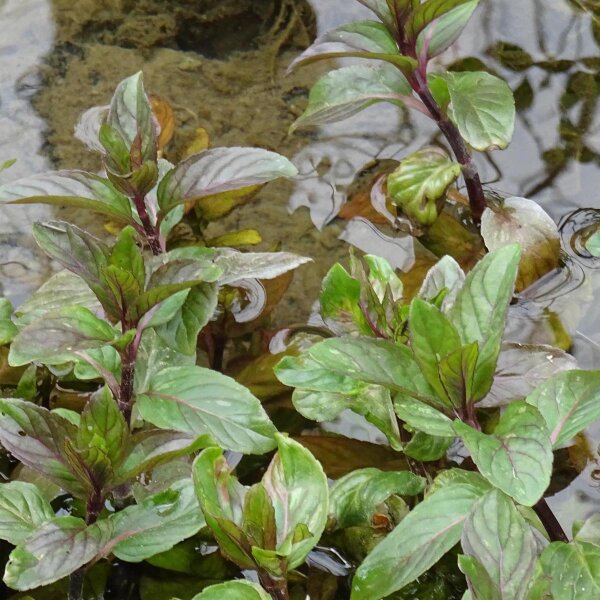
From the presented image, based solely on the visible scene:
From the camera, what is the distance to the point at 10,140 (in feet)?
9.57

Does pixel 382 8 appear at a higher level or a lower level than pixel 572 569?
higher

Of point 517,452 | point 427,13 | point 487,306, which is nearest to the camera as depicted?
point 517,452

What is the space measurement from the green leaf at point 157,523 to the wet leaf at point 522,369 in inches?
25.2

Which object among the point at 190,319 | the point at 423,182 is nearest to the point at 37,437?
the point at 190,319

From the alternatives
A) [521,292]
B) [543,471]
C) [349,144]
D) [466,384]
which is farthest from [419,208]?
[543,471]

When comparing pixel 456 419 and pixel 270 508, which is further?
pixel 456 419

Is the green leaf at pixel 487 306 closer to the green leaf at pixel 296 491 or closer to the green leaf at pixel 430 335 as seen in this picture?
the green leaf at pixel 430 335

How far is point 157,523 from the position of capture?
178 cm

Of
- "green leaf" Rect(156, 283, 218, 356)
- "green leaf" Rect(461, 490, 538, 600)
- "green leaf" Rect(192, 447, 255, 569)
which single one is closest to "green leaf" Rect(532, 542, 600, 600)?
"green leaf" Rect(461, 490, 538, 600)

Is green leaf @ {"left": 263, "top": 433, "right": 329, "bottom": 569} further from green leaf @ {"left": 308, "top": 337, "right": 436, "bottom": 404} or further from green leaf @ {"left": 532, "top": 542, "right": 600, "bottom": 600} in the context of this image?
green leaf @ {"left": 532, "top": 542, "right": 600, "bottom": 600}

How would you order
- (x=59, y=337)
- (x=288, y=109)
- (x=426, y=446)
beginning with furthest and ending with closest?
(x=288, y=109) → (x=426, y=446) → (x=59, y=337)

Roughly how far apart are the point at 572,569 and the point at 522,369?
479 mm

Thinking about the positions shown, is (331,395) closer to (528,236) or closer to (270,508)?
(270,508)

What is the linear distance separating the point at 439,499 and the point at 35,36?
2338 millimetres
